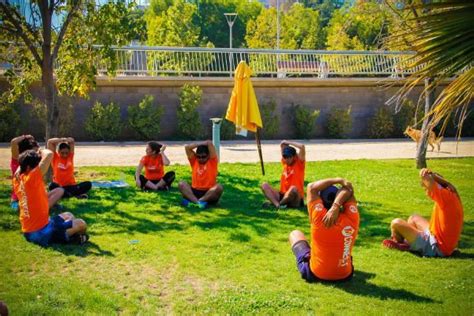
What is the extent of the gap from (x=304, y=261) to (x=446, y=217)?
6.56 ft

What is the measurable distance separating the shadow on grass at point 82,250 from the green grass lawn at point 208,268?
0.04 feet

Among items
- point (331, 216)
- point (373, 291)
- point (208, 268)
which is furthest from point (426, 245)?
point (208, 268)

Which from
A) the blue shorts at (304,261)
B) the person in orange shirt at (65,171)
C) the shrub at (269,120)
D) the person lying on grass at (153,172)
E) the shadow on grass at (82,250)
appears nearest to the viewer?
the blue shorts at (304,261)

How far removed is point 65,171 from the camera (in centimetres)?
1002

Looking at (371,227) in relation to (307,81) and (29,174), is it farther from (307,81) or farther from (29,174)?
(307,81)

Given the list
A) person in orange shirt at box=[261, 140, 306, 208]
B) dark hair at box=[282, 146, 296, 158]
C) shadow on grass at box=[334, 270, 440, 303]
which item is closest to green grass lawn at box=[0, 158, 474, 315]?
shadow on grass at box=[334, 270, 440, 303]

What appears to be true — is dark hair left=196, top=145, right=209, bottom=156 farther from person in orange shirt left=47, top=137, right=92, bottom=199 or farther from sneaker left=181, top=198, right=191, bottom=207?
person in orange shirt left=47, top=137, right=92, bottom=199

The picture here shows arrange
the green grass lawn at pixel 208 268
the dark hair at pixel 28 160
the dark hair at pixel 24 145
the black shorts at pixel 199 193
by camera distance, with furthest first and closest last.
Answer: the black shorts at pixel 199 193
the dark hair at pixel 24 145
the dark hair at pixel 28 160
the green grass lawn at pixel 208 268

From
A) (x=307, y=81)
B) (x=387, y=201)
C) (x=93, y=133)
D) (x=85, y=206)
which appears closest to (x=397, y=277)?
(x=387, y=201)

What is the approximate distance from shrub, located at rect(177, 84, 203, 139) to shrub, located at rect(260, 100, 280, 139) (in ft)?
8.68

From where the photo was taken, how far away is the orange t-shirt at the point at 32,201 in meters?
6.99

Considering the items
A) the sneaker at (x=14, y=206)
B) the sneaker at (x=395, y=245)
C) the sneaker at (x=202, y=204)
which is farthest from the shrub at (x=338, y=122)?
the sneaker at (x=14, y=206)

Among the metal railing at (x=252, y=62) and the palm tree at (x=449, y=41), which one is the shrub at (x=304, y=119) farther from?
the palm tree at (x=449, y=41)

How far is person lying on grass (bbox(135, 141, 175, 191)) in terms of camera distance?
436 inches
